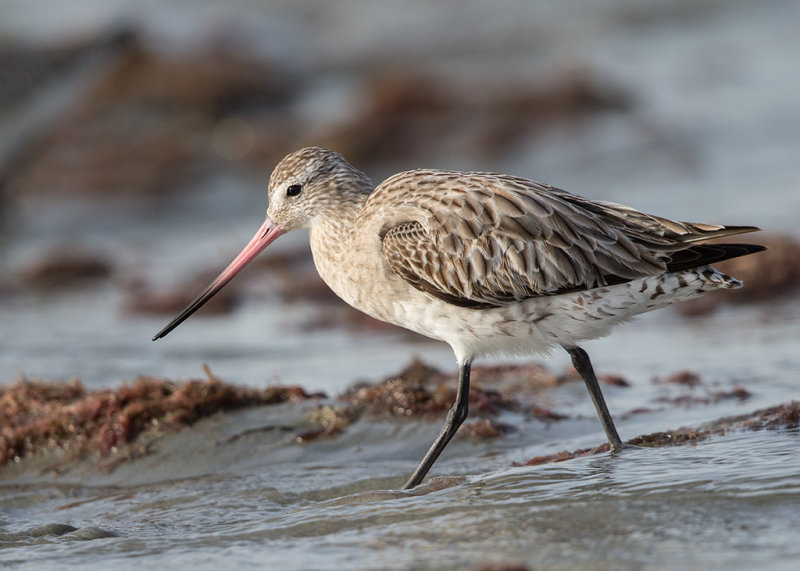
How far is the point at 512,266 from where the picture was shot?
6766 mm

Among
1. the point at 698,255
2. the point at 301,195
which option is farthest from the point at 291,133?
the point at 698,255

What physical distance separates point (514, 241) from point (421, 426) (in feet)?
5.52

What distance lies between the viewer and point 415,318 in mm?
6945

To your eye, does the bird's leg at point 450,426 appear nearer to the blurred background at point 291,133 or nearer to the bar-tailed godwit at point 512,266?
the bar-tailed godwit at point 512,266

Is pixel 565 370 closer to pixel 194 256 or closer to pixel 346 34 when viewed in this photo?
pixel 194 256

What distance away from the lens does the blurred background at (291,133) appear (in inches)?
481

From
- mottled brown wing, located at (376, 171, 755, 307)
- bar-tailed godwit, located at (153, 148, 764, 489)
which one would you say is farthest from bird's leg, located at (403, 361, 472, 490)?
mottled brown wing, located at (376, 171, 755, 307)

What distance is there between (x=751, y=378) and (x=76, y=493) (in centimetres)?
495

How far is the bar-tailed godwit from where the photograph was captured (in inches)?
262

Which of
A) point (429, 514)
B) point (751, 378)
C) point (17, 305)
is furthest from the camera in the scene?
point (17, 305)

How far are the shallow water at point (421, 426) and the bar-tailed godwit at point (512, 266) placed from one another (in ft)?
2.56

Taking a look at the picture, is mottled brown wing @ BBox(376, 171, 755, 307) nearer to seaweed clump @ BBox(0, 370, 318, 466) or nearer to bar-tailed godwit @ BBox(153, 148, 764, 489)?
bar-tailed godwit @ BBox(153, 148, 764, 489)

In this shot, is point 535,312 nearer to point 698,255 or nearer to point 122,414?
point 698,255

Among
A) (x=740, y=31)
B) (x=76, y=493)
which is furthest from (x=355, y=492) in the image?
(x=740, y=31)
